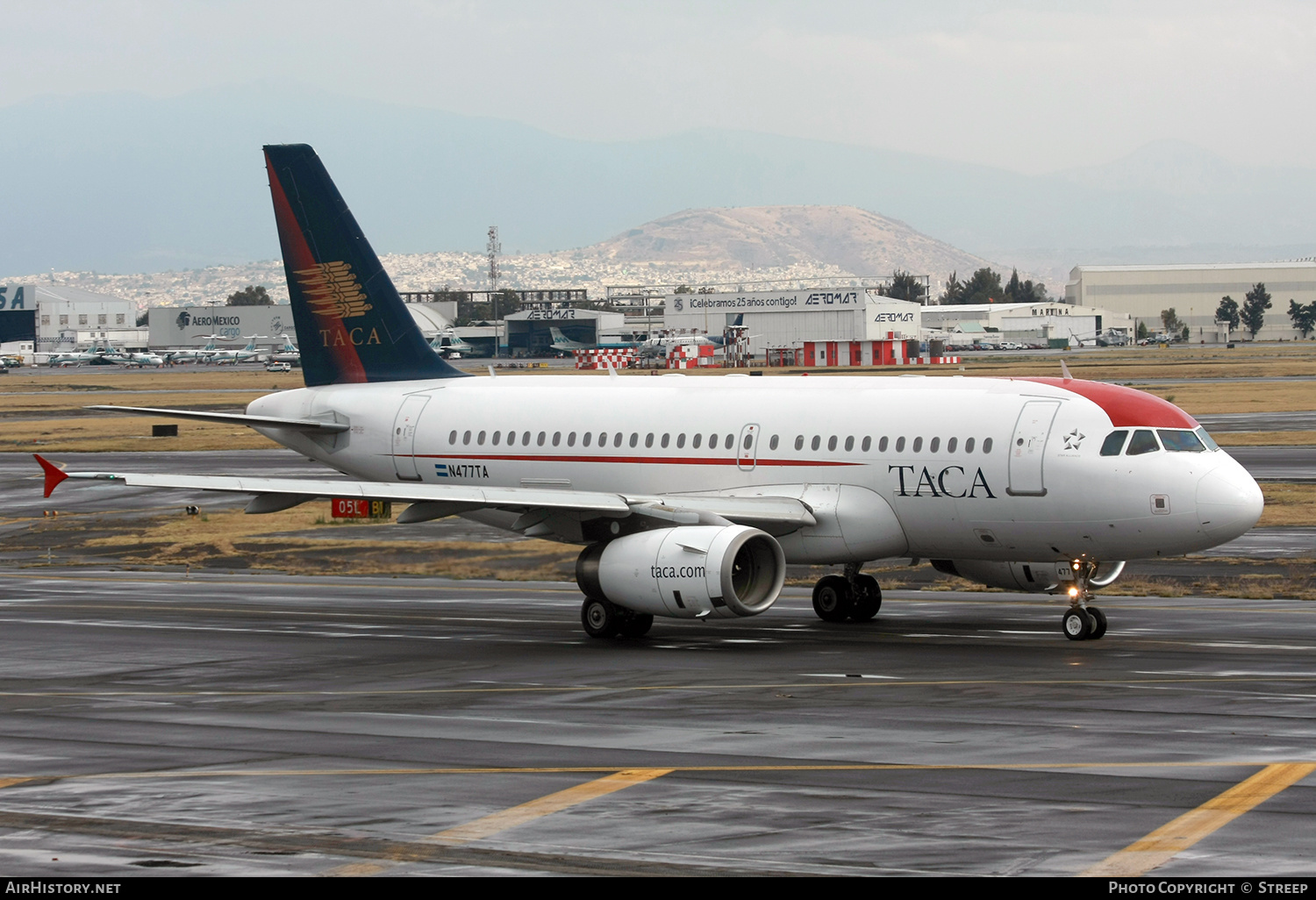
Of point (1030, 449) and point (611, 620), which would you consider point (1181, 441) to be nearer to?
point (1030, 449)

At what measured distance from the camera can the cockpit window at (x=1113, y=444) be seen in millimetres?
27938

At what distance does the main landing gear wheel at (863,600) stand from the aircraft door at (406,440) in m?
10.4

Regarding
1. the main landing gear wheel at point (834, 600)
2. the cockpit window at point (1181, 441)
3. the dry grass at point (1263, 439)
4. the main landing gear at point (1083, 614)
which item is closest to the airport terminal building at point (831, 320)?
the dry grass at point (1263, 439)

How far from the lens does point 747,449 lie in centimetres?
3181

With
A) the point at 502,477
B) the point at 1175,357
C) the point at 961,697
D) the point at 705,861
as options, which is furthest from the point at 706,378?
the point at 1175,357

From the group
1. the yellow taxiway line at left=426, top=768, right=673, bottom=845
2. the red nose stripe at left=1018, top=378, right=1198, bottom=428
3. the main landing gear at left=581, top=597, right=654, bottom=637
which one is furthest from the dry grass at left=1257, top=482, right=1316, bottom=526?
the yellow taxiway line at left=426, top=768, right=673, bottom=845

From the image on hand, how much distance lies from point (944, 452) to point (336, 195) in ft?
56.0

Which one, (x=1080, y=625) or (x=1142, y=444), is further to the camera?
(x=1080, y=625)

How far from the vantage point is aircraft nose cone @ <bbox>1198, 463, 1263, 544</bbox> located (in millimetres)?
27094

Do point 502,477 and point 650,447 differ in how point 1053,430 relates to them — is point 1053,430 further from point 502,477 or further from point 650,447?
point 502,477

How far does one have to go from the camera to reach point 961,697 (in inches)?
911

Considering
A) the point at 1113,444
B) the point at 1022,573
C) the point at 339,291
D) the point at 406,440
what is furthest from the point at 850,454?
the point at 339,291

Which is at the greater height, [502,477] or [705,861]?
[502,477]

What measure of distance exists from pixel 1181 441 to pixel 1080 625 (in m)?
3.61
